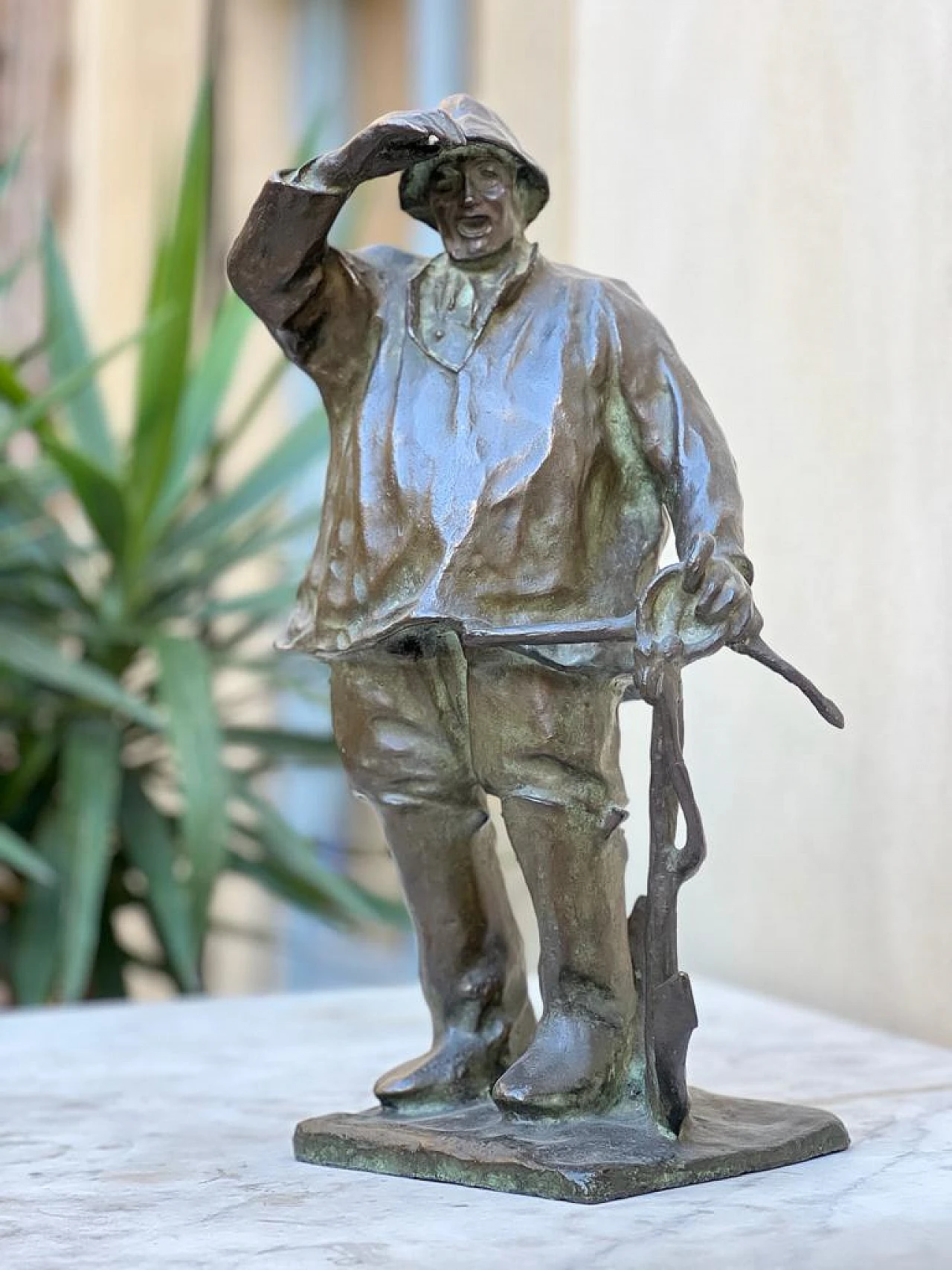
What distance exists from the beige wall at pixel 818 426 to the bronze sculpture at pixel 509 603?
81 cm

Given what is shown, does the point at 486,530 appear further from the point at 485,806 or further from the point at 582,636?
the point at 485,806

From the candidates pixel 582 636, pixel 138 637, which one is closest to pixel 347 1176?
pixel 582 636

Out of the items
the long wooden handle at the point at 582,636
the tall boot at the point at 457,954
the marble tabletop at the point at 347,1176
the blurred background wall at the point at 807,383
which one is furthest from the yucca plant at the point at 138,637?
the long wooden handle at the point at 582,636

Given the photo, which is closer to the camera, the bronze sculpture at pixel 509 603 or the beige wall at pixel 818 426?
the bronze sculpture at pixel 509 603

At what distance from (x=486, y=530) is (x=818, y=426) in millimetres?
1133

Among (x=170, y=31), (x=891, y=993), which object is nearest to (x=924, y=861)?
(x=891, y=993)

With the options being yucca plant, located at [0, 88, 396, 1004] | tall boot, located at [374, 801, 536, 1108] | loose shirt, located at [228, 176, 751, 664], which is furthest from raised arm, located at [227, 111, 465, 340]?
yucca plant, located at [0, 88, 396, 1004]

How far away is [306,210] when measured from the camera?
5.66 ft

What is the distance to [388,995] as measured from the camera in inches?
115

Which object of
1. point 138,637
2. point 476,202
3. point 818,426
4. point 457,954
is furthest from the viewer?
point 138,637

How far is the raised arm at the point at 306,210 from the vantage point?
1677 millimetres

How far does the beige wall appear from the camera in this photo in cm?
250

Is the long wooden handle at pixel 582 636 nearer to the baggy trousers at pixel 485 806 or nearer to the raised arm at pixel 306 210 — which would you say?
the baggy trousers at pixel 485 806

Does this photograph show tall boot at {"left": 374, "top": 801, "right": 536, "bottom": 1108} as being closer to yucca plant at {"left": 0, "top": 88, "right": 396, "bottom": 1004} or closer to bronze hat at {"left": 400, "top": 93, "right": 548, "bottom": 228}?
bronze hat at {"left": 400, "top": 93, "right": 548, "bottom": 228}
